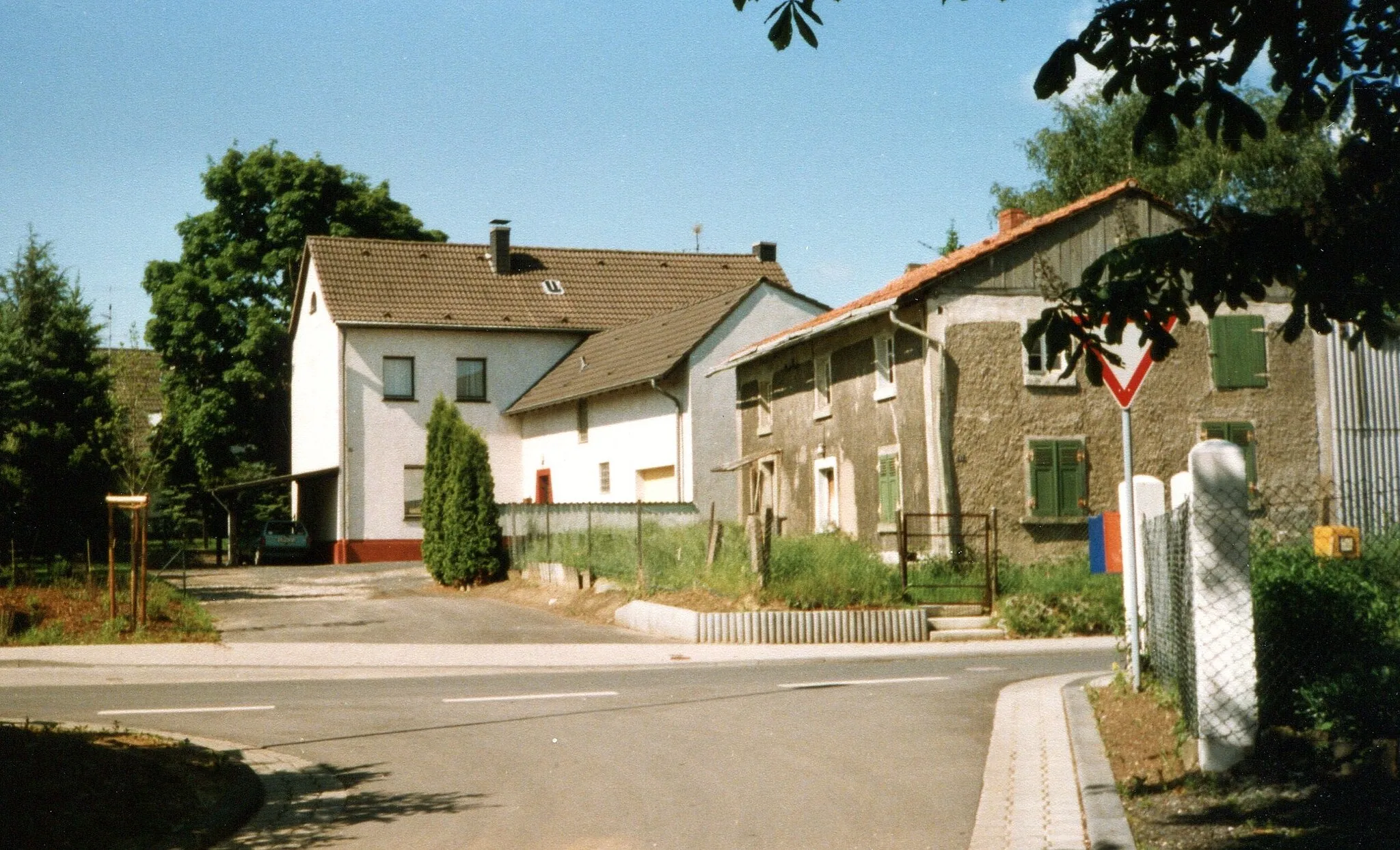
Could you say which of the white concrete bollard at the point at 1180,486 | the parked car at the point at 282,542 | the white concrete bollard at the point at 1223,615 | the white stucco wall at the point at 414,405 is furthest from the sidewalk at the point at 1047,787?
the parked car at the point at 282,542

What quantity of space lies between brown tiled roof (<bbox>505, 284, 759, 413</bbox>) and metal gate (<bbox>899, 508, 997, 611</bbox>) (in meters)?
12.0

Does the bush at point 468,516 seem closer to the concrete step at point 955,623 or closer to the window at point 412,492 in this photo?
the concrete step at point 955,623

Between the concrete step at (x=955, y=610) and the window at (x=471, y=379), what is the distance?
26291 mm

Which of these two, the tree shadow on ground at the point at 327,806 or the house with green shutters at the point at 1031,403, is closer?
the tree shadow on ground at the point at 327,806

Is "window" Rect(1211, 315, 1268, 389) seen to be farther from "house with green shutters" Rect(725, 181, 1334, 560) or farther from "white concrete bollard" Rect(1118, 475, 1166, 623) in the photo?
"white concrete bollard" Rect(1118, 475, 1166, 623)

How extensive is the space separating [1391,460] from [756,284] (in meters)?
15.3

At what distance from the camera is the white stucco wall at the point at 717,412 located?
35531mm

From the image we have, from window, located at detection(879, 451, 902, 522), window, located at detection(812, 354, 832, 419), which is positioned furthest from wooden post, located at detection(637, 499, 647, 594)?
window, located at detection(812, 354, 832, 419)

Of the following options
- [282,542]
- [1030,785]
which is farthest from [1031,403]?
[282,542]

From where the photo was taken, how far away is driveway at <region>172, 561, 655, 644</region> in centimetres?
2078

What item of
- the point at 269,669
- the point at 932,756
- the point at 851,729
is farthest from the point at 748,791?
the point at 269,669

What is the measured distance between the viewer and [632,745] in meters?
10.3

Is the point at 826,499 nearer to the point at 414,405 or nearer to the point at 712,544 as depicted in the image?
the point at 712,544

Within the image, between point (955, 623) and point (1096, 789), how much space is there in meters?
13.3
